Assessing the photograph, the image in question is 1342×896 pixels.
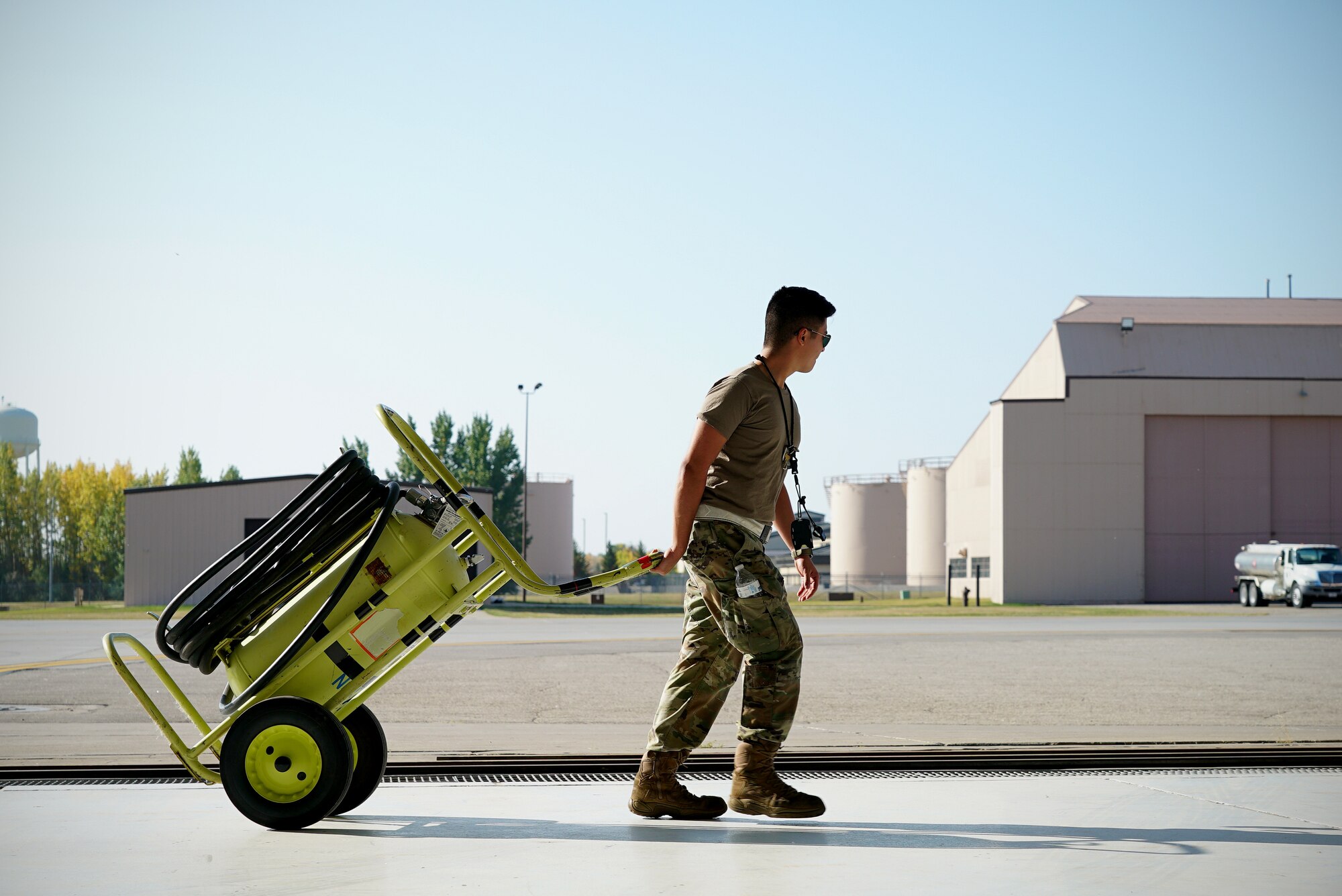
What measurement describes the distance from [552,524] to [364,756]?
3869 inches

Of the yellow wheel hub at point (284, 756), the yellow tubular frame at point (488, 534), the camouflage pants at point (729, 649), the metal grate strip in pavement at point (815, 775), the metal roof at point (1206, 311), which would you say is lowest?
the metal grate strip in pavement at point (815, 775)

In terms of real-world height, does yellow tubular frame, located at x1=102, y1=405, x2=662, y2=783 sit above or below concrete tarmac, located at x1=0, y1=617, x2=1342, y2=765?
above

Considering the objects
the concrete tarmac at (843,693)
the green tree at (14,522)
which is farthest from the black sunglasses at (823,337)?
the green tree at (14,522)

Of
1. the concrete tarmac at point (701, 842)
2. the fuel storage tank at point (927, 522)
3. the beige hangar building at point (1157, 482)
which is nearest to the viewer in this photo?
the concrete tarmac at point (701, 842)

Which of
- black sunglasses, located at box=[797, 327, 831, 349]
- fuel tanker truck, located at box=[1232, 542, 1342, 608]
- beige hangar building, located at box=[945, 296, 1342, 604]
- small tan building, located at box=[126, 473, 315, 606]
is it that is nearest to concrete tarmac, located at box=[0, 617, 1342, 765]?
Answer: black sunglasses, located at box=[797, 327, 831, 349]

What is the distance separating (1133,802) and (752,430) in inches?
86.9

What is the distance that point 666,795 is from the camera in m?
4.84

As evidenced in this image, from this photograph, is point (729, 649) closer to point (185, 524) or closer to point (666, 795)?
point (666, 795)

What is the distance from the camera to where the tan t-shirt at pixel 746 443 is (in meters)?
4.83

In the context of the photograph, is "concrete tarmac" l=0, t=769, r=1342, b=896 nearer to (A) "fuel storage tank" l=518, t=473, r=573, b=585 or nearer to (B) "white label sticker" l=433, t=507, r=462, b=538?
(B) "white label sticker" l=433, t=507, r=462, b=538

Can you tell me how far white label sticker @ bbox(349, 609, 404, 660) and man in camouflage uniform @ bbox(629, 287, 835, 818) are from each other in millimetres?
1003

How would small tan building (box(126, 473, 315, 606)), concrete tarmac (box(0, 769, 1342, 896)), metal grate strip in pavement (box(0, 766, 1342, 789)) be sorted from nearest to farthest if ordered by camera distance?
1. concrete tarmac (box(0, 769, 1342, 896))
2. metal grate strip in pavement (box(0, 766, 1342, 789))
3. small tan building (box(126, 473, 315, 606))

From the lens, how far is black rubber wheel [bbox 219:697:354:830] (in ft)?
14.9

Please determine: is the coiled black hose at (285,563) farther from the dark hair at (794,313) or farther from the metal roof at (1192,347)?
the metal roof at (1192,347)
